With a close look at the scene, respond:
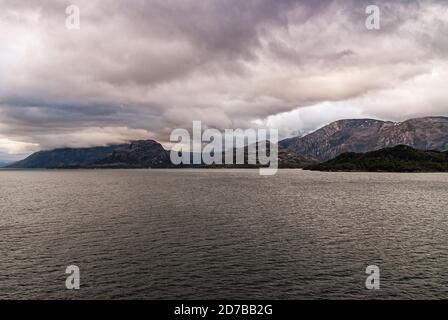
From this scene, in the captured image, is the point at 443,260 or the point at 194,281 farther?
the point at 443,260

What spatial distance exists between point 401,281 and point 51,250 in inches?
2539

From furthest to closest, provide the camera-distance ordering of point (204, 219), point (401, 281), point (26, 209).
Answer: point (26, 209) → point (204, 219) → point (401, 281)

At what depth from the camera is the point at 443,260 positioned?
61.8 meters

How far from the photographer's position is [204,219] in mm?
104562
